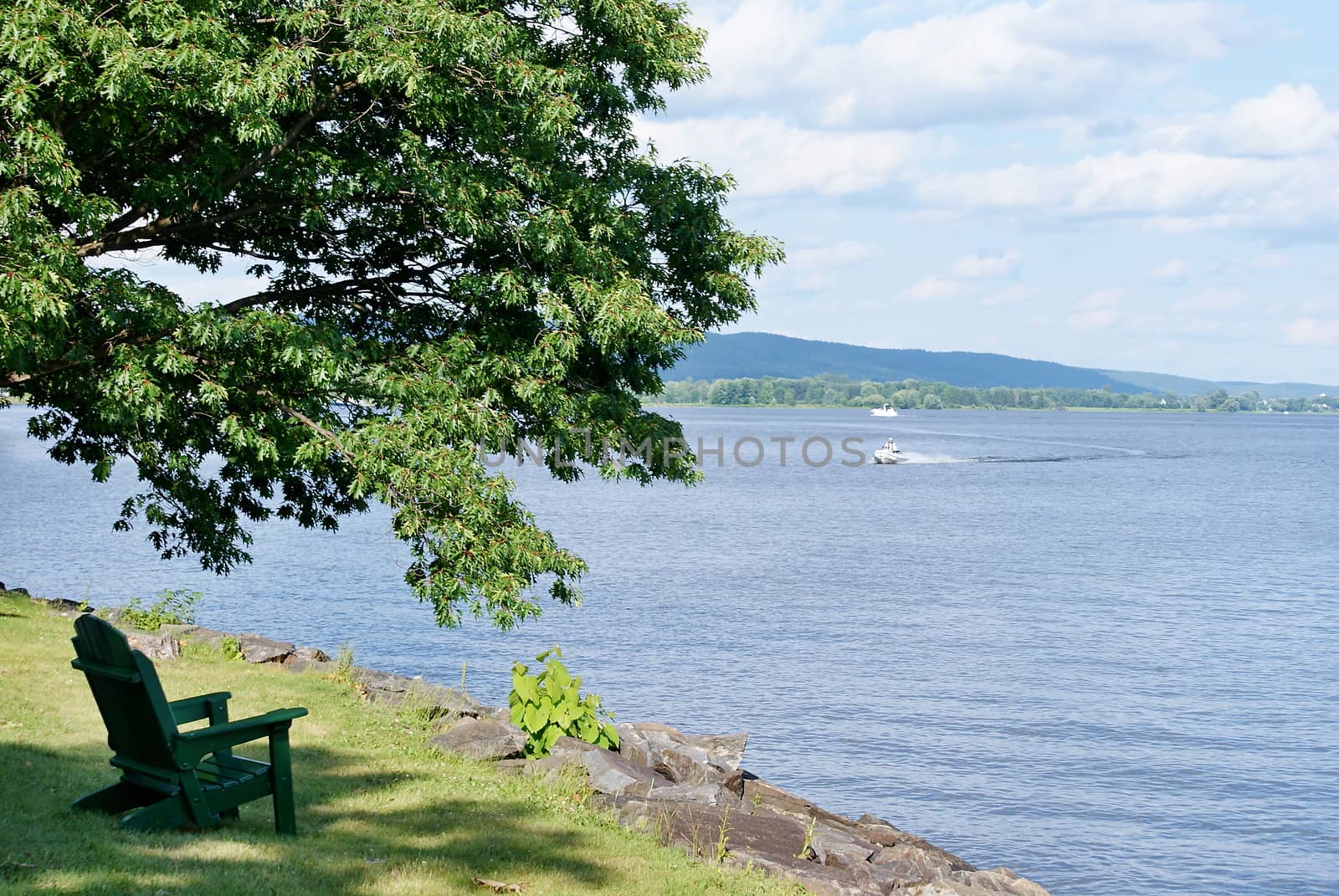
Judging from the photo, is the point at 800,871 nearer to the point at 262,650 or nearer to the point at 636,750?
the point at 636,750

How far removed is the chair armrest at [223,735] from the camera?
22.4 ft

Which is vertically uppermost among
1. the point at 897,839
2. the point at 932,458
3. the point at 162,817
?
the point at 162,817

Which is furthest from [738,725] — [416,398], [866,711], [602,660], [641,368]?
[416,398]

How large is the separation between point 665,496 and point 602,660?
5032 cm

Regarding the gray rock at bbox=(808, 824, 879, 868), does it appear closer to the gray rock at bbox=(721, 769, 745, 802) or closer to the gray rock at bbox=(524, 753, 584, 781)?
the gray rock at bbox=(721, 769, 745, 802)

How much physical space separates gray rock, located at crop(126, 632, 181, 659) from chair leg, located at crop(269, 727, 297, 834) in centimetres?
702

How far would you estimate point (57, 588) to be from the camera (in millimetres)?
30094

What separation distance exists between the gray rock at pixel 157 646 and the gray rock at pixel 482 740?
4.48m

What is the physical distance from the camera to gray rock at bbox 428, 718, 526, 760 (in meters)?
10.3

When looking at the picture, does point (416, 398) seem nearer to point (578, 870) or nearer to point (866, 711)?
point (578, 870)

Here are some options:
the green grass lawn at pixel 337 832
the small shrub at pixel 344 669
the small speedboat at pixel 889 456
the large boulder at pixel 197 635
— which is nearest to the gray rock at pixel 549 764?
the green grass lawn at pixel 337 832

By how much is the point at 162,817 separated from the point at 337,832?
46.2 inches

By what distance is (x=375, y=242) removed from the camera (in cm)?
1323

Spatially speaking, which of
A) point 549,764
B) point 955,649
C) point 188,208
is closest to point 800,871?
point 549,764
